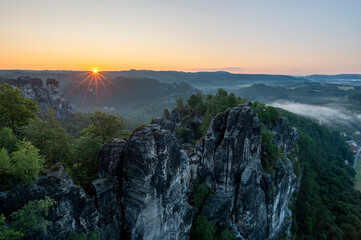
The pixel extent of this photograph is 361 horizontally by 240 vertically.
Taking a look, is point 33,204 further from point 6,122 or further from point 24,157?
point 6,122

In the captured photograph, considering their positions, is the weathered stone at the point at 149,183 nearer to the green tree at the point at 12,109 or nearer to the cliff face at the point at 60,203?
the cliff face at the point at 60,203

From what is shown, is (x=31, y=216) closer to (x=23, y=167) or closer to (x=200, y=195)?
(x=23, y=167)

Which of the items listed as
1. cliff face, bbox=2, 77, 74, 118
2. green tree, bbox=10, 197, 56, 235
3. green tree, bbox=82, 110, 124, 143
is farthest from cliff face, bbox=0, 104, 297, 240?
cliff face, bbox=2, 77, 74, 118

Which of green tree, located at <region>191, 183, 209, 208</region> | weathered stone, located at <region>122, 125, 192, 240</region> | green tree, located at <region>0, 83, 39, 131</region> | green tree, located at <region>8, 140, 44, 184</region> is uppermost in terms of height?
green tree, located at <region>0, 83, 39, 131</region>

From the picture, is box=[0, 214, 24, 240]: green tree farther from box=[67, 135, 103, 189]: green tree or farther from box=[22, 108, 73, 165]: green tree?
box=[67, 135, 103, 189]: green tree

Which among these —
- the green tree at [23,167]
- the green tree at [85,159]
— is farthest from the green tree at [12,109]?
the green tree at [23,167]

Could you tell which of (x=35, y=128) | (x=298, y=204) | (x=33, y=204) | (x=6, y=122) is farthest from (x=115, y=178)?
(x=298, y=204)
